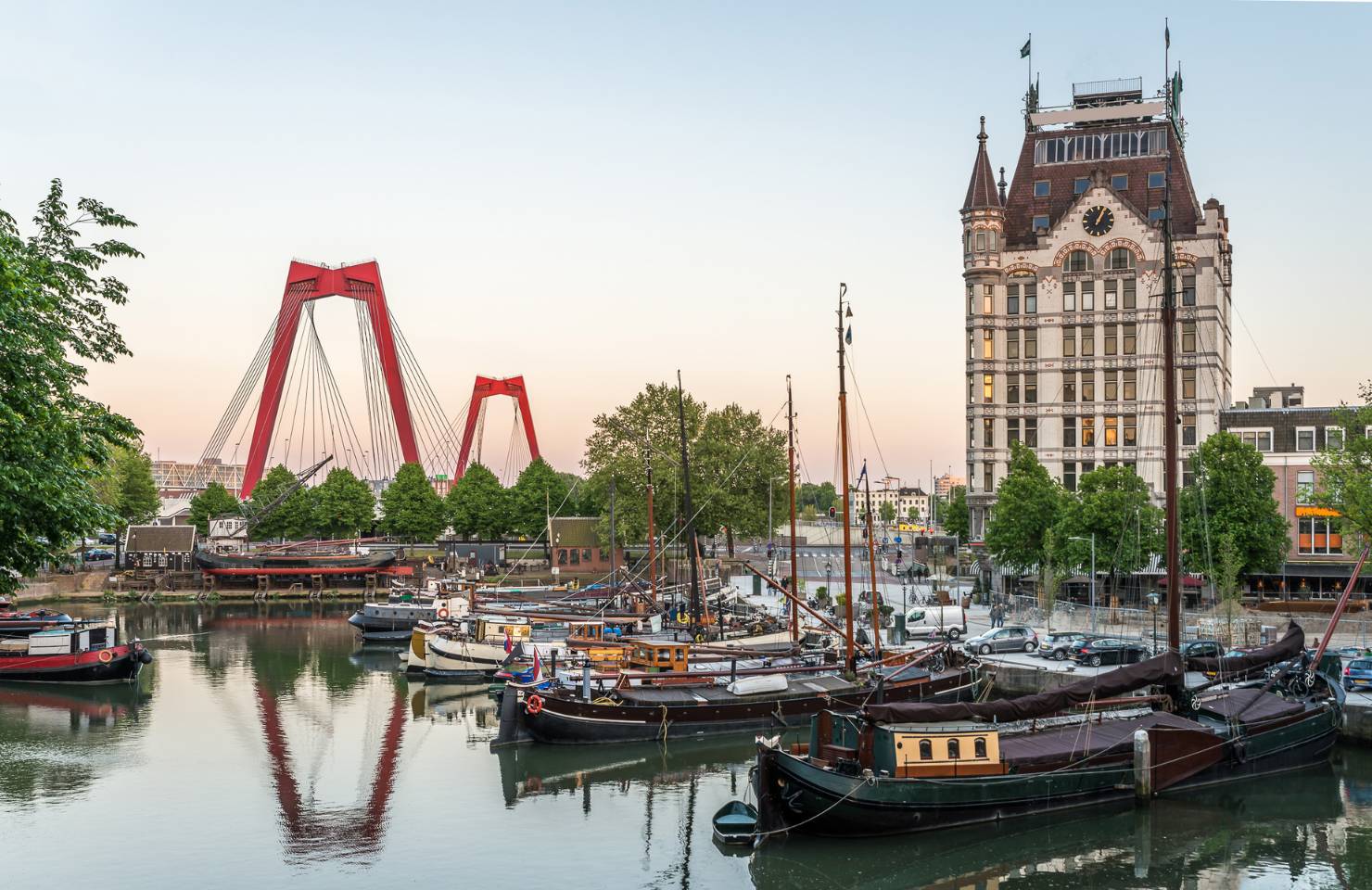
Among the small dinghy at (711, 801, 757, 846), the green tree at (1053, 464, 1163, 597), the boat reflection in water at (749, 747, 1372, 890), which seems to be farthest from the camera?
the green tree at (1053, 464, 1163, 597)

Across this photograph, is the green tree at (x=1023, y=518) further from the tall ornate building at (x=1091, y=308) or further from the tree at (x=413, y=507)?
the tree at (x=413, y=507)

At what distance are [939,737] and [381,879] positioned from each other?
12.5 meters

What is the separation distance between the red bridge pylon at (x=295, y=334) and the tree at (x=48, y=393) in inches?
3082

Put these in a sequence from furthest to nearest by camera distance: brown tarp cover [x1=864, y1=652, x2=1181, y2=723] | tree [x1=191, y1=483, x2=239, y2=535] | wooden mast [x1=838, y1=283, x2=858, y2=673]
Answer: tree [x1=191, y1=483, x2=239, y2=535], wooden mast [x1=838, y1=283, x2=858, y2=673], brown tarp cover [x1=864, y1=652, x2=1181, y2=723]

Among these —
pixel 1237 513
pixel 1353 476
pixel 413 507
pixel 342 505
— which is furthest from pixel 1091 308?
pixel 342 505

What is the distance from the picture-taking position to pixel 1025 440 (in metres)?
Result: 74.1

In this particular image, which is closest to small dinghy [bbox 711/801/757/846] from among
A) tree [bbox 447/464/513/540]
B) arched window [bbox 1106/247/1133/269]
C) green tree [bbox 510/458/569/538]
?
arched window [bbox 1106/247/1133/269]

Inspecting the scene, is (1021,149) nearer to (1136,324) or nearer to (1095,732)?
(1136,324)

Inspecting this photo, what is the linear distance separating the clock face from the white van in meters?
29.2

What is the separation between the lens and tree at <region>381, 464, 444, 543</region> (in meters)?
106

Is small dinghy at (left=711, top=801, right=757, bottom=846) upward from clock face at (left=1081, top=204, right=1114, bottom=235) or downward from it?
downward

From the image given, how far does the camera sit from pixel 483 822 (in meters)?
28.2

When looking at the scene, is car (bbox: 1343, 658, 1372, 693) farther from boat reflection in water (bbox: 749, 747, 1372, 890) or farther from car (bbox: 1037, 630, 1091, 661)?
car (bbox: 1037, 630, 1091, 661)

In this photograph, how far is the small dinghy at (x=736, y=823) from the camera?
26.4 m
